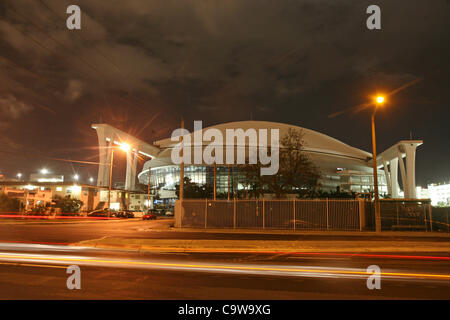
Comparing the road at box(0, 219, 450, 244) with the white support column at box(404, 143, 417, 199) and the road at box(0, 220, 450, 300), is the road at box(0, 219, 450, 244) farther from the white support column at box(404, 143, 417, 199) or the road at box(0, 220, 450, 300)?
the white support column at box(404, 143, 417, 199)

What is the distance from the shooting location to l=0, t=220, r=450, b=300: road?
6.51 metres

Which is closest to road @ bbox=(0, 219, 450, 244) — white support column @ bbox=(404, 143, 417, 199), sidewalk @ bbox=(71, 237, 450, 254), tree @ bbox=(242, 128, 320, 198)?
sidewalk @ bbox=(71, 237, 450, 254)

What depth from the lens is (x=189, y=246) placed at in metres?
14.0

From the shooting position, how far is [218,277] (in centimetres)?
802

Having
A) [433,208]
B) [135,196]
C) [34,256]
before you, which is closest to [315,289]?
[34,256]

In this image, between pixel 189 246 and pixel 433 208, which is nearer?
pixel 189 246

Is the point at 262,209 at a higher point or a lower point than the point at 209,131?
lower

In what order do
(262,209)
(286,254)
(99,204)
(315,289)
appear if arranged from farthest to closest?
(99,204), (262,209), (286,254), (315,289)

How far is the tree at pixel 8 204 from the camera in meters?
A: 44.8

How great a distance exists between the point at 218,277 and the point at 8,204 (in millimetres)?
49944

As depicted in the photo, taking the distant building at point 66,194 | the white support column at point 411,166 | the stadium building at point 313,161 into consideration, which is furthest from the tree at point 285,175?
the white support column at point 411,166

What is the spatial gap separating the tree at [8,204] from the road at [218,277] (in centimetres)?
4141

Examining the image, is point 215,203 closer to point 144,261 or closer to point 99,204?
point 144,261
